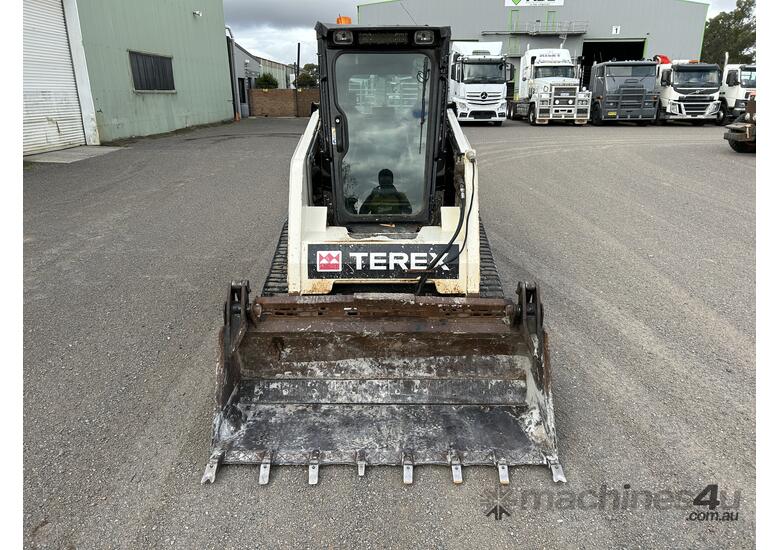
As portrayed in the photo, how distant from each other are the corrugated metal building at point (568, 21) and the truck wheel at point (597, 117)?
51.8 feet

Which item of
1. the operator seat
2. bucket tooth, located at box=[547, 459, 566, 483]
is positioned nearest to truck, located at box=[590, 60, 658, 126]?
the operator seat

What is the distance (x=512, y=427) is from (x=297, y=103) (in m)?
31.9

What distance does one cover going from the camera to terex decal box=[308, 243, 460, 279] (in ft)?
13.5

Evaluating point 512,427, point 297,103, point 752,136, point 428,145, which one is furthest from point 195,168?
point 297,103

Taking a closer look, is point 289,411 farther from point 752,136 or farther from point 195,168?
point 752,136

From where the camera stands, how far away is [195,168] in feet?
43.6

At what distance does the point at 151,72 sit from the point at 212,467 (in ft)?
66.2

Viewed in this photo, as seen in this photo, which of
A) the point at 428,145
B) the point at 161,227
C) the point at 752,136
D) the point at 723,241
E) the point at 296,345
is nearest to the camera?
the point at 296,345

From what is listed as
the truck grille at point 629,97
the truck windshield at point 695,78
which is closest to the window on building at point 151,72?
the truck grille at point 629,97

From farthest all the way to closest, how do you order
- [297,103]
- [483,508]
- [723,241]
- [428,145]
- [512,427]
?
[297,103]
[723,241]
[428,145]
[512,427]
[483,508]

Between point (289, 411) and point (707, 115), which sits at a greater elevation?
point (707, 115)

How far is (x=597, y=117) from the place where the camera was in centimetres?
2500

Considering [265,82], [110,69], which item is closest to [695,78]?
[110,69]

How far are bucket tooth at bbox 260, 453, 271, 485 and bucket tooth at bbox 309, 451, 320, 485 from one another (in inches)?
9.6
